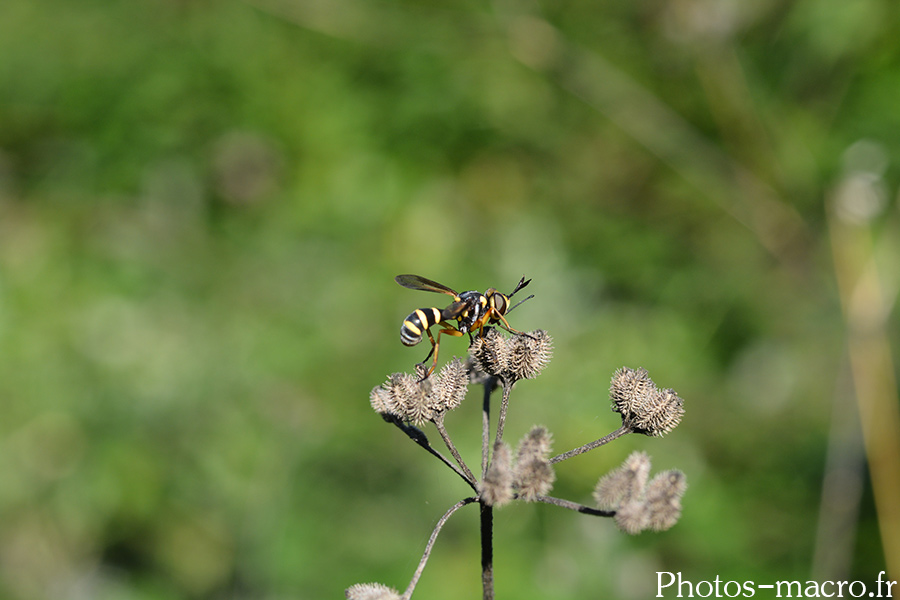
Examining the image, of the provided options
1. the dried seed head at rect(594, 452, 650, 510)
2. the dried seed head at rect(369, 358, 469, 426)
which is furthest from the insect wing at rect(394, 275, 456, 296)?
the dried seed head at rect(594, 452, 650, 510)

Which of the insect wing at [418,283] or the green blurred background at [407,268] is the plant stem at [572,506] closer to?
the insect wing at [418,283]

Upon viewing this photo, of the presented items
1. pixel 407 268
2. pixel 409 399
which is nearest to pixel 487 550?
pixel 409 399

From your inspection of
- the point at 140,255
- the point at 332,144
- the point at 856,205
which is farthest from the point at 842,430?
the point at 140,255

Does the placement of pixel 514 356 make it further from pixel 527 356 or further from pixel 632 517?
pixel 632 517

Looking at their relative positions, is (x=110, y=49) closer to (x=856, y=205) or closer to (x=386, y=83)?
(x=386, y=83)

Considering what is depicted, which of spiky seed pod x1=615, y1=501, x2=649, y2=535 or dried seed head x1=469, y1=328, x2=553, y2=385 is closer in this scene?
spiky seed pod x1=615, y1=501, x2=649, y2=535

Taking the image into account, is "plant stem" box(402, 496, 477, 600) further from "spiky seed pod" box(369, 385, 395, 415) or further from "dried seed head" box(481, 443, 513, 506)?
"spiky seed pod" box(369, 385, 395, 415)
